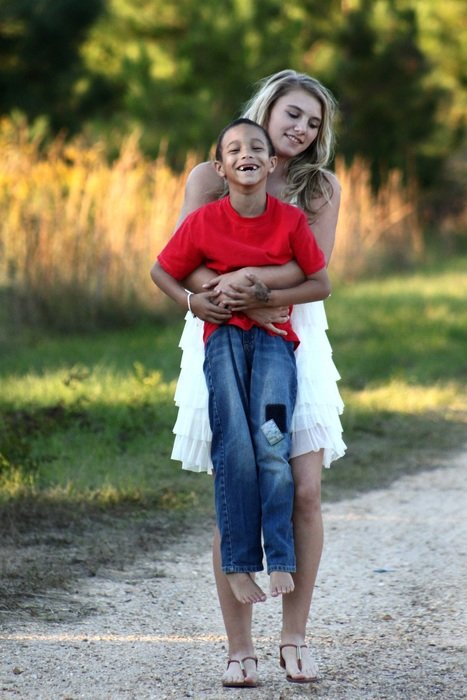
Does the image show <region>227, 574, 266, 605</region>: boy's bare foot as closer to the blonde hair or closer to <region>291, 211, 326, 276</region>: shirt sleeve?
<region>291, 211, 326, 276</region>: shirt sleeve

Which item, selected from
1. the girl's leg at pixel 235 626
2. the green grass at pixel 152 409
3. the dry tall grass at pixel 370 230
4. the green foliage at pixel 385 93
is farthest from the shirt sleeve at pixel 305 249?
the green foliage at pixel 385 93

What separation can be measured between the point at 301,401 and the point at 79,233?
750 centimetres

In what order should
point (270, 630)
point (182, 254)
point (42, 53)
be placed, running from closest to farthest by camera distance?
1. point (182, 254)
2. point (270, 630)
3. point (42, 53)

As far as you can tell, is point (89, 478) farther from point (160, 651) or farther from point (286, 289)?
point (286, 289)

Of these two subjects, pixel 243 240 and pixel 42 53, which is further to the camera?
pixel 42 53

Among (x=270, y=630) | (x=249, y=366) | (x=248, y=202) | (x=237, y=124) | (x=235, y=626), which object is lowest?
(x=270, y=630)

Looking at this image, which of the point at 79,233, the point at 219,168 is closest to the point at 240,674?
the point at 219,168

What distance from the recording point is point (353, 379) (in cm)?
943

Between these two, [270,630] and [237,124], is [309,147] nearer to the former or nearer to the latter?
[237,124]

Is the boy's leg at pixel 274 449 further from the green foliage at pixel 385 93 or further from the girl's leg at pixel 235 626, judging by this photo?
the green foliage at pixel 385 93

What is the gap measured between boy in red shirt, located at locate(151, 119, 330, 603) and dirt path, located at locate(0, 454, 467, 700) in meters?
0.44

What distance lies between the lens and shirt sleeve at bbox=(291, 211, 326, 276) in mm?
3525

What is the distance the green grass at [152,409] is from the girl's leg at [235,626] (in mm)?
2286

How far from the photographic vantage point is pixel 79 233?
429 inches
